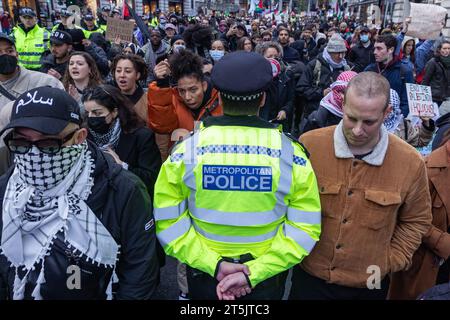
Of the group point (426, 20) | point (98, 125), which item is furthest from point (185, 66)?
point (426, 20)

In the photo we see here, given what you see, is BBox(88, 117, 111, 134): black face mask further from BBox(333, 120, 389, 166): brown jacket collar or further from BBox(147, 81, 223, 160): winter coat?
BBox(333, 120, 389, 166): brown jacket collar

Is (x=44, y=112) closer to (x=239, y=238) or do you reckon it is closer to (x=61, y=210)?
(x=61, y=210)

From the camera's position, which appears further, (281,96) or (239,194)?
(281,96)

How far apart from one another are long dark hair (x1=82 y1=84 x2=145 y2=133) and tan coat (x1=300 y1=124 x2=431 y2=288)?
4.73ft

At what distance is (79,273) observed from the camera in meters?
1.88

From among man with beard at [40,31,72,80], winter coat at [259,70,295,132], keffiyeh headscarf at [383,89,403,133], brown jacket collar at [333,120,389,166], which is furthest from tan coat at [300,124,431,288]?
man with beard at [40,31,72,80]

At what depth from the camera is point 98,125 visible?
2.91 metres

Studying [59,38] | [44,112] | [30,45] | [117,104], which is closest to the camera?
[44,112]

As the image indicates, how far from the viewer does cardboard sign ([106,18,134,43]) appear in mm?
7406

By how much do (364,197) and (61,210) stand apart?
150 cm

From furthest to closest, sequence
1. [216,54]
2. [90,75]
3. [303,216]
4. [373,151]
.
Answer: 1. [216,54]
2. [90,75]
3. [373,151]
4. [303,216]

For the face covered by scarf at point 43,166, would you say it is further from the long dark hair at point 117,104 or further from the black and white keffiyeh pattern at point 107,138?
the long dark hair at point 117,104

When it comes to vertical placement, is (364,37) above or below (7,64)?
below

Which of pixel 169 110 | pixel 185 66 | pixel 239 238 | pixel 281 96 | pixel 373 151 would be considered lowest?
pixel 281 96
